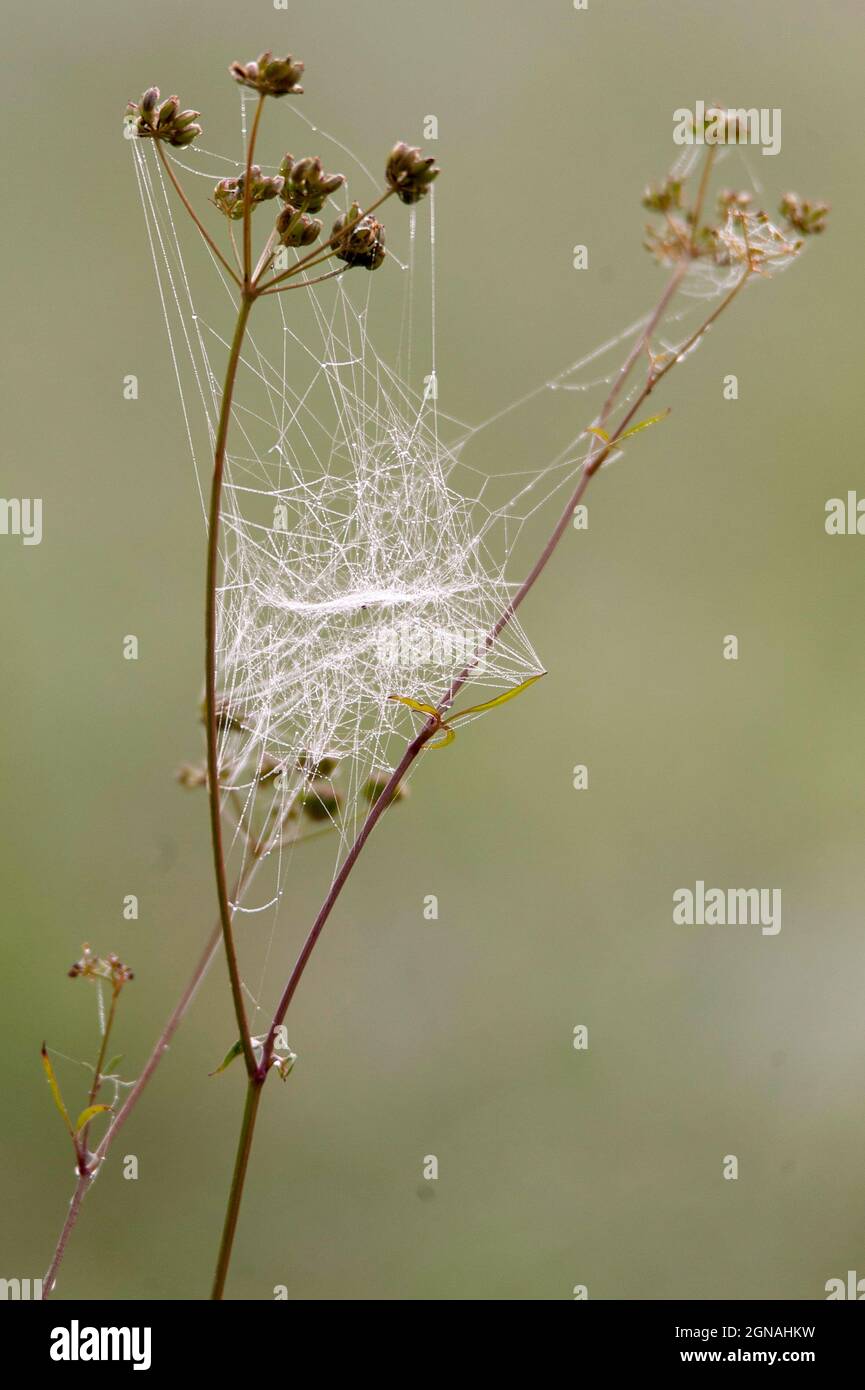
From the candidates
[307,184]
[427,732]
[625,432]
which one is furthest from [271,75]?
[427,732]

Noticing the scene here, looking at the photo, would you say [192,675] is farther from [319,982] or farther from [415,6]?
[415,6]

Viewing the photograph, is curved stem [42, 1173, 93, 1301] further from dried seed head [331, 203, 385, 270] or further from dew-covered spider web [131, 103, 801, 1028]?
dried seed head [331, 203, 385, 270]

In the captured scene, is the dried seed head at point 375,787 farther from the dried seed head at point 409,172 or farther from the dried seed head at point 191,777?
the dried seed head at point 409,172

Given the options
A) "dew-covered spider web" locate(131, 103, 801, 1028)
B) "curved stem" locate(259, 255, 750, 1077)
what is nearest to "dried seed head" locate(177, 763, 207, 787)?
"dew-covered spider web" locate(131, 103, 801, 1028)

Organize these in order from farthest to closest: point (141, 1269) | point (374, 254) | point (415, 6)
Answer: point (415, 6), point (141, 1269), point (374, 254)

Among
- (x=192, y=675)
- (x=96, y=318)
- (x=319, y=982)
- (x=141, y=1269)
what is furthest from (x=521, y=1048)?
(x=96, y=318)
